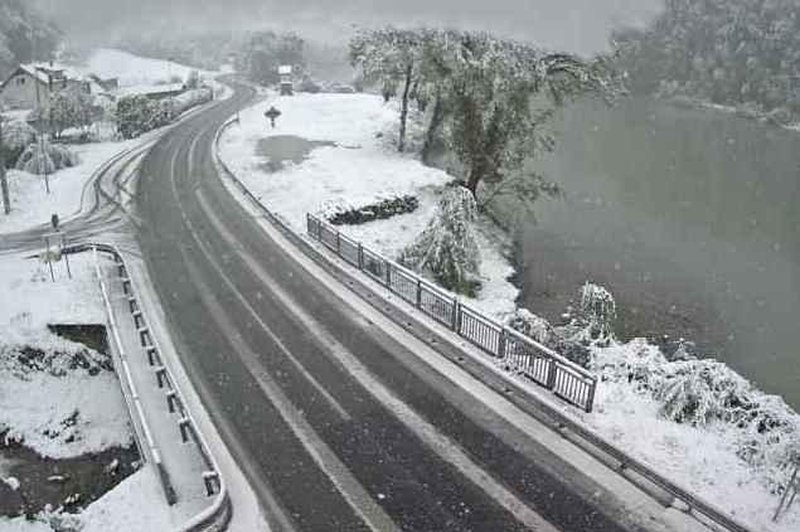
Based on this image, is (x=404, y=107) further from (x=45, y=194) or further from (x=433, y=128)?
(x=45, y=194)

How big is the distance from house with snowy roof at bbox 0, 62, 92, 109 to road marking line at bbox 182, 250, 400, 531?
176 ft

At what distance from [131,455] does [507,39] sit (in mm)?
31865

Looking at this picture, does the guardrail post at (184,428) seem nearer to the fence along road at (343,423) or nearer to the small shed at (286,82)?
the fence along road at (343,423)

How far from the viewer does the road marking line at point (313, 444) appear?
12.7 meters

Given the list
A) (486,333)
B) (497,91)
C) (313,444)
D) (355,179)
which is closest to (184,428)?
(313,444)

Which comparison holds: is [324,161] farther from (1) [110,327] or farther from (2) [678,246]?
(1) [110,327]

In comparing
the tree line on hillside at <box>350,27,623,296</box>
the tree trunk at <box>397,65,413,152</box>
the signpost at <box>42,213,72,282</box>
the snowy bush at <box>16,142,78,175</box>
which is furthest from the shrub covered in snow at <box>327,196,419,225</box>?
the snowy bush at <box>16,142,78,175</box>

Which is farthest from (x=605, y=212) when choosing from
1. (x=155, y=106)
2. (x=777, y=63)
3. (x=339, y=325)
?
(x=777, y=63)

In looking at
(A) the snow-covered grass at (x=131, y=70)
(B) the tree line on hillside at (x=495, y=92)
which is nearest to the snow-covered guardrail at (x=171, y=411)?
(B) the tree line on hillside at (x=495, y=92)

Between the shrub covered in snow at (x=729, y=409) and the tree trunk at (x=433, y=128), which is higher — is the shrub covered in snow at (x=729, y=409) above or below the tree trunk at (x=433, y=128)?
below

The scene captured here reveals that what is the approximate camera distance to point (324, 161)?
4381cm

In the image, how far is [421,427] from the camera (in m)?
15.3

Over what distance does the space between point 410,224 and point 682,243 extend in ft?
49.2

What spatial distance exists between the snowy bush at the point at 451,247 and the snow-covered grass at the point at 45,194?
1821cm
